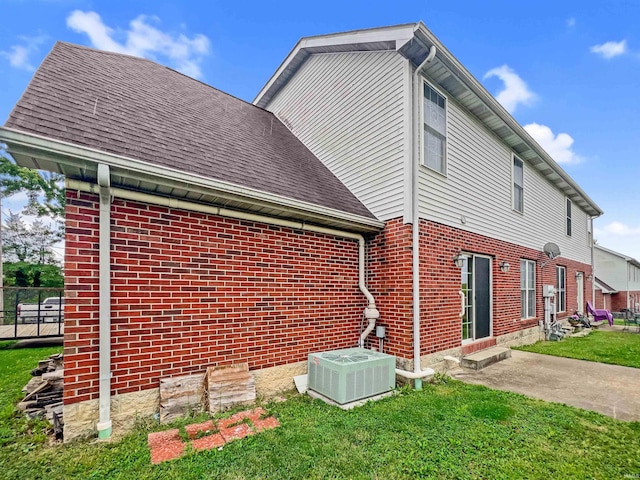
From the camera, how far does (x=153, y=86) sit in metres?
5.96

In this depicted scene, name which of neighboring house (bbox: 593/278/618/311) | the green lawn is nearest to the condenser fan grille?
the green lawn

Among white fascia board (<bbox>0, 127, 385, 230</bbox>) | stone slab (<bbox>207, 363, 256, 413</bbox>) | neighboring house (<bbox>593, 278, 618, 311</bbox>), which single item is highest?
white fascia board (<bbox>0, 127, 385, 230</bbox>)

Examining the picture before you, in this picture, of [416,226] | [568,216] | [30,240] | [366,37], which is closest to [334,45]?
[366,37]

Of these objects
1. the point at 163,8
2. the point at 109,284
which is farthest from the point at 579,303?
the point at 163,8

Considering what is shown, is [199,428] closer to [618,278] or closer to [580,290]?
[580,290]

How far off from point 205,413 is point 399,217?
4079 mm

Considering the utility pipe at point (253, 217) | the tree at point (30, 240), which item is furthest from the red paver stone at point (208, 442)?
the tree at point (30, 240)

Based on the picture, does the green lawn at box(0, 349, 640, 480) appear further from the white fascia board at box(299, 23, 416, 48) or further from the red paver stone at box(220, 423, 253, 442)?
the white fascia board at box(299, 23, 416, 48)

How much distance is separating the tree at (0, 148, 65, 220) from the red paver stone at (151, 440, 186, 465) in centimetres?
2219

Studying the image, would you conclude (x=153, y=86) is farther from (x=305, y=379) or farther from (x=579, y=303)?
(x=579, y=303)

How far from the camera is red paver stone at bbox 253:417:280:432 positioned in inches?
135

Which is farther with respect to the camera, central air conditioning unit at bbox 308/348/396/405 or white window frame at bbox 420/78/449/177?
white window frame at bbox 420/78/449/177

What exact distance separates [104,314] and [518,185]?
33.2 ft

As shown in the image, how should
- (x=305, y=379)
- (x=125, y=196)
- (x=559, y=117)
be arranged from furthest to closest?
(x=559, y=117), (x=305, y=379), (x=125, y=196)
